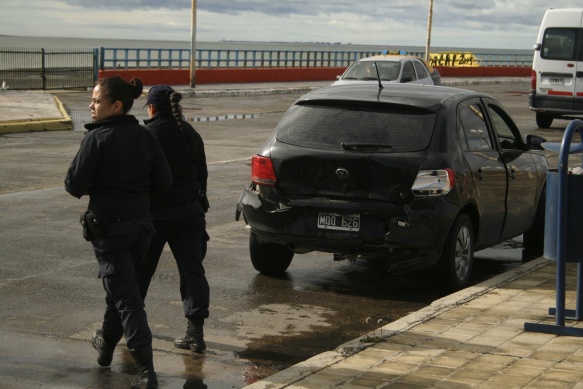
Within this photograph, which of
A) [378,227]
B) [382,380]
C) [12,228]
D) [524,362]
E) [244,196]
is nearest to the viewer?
[382,380]

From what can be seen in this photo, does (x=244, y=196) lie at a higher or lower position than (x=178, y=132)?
lower

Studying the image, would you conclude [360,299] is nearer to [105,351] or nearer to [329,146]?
[329,146]

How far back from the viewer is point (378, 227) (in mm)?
8445

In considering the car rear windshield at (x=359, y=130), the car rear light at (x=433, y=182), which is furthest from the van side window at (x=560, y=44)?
the car rear light at (x=433, y=182)

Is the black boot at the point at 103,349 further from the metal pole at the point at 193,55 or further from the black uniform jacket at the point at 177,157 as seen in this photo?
the metal pole at the point at 193,55

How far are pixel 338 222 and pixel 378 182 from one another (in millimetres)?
442

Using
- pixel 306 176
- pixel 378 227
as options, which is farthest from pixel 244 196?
pixel 378 227

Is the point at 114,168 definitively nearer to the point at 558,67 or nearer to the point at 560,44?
the point at 558,67

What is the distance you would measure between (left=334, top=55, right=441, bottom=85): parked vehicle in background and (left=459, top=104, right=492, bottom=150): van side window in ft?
53.9

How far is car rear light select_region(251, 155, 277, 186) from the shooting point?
8.80m

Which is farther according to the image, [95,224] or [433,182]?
[433,182]

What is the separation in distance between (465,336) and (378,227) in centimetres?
159

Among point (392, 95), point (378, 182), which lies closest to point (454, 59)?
point (392, 95)

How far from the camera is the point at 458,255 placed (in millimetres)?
9070
